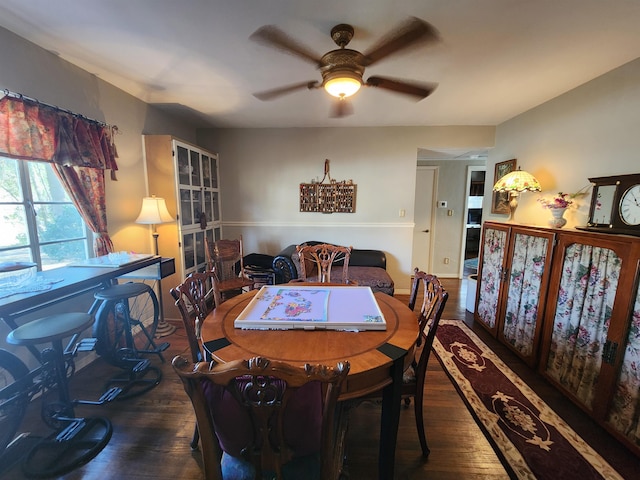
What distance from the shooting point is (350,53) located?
1.58m

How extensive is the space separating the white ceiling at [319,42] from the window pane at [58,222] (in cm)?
83

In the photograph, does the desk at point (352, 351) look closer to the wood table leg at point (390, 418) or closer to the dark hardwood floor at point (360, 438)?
the wood table leg at point (390, 418)

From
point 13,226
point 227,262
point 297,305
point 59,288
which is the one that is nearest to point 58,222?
point 13,226

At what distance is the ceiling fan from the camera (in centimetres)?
135

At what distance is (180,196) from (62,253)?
1163mm

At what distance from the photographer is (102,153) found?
2268 mm

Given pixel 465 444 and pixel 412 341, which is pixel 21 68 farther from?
pixel 465 444

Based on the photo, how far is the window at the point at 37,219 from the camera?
5.81 ft

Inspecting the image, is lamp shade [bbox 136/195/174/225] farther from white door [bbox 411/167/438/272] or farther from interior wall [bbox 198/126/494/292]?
white door [bbox 411/167/438/272]

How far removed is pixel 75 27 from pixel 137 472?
8.68 ft

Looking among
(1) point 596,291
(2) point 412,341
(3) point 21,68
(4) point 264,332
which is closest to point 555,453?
(1) point 596,291

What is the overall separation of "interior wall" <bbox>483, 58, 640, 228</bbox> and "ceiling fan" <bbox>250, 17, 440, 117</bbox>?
150 cm

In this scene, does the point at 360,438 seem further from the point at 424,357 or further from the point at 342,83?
the point at 342,83

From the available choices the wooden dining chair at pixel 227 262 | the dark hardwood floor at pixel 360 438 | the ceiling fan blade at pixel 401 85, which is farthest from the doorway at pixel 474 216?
the wooden dining chair at pixel 227 262
